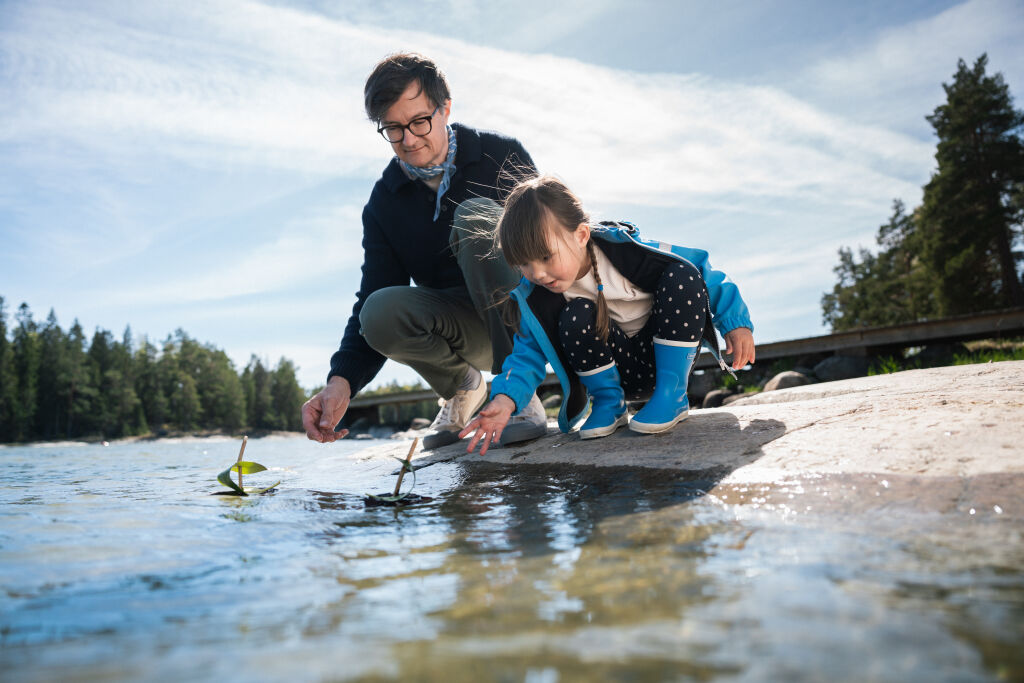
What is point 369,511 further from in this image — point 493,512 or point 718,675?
point 718,675

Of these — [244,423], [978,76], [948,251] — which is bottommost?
[244,423]

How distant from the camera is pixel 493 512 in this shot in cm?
166

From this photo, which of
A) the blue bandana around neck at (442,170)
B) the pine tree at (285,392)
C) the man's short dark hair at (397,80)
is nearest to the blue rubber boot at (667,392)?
the blue bandana around neck at (442,170)

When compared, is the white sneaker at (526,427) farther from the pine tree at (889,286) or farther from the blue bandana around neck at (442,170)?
the pine tree at (889,286)

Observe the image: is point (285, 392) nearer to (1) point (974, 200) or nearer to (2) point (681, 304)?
(1) point (974, 200)

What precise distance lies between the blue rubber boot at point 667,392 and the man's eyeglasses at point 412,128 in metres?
1.62

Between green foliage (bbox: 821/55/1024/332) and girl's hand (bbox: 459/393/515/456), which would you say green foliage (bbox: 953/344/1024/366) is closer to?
girl's hand (bbox: 459/393/515/456)

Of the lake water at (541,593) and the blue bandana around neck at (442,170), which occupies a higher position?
the blue bandana around neck at (442,170)

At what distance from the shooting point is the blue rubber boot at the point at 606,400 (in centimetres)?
278

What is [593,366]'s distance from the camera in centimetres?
279

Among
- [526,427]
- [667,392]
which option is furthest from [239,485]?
[667,392]

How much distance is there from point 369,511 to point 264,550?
0.52 meters

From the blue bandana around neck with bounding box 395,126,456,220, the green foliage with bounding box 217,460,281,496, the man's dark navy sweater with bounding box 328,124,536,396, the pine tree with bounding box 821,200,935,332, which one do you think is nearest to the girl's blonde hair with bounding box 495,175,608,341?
the man's dark navy sweater with bounding box 328,124,536,396

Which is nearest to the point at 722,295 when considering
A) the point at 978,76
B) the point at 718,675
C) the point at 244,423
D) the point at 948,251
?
the point at 718,675
